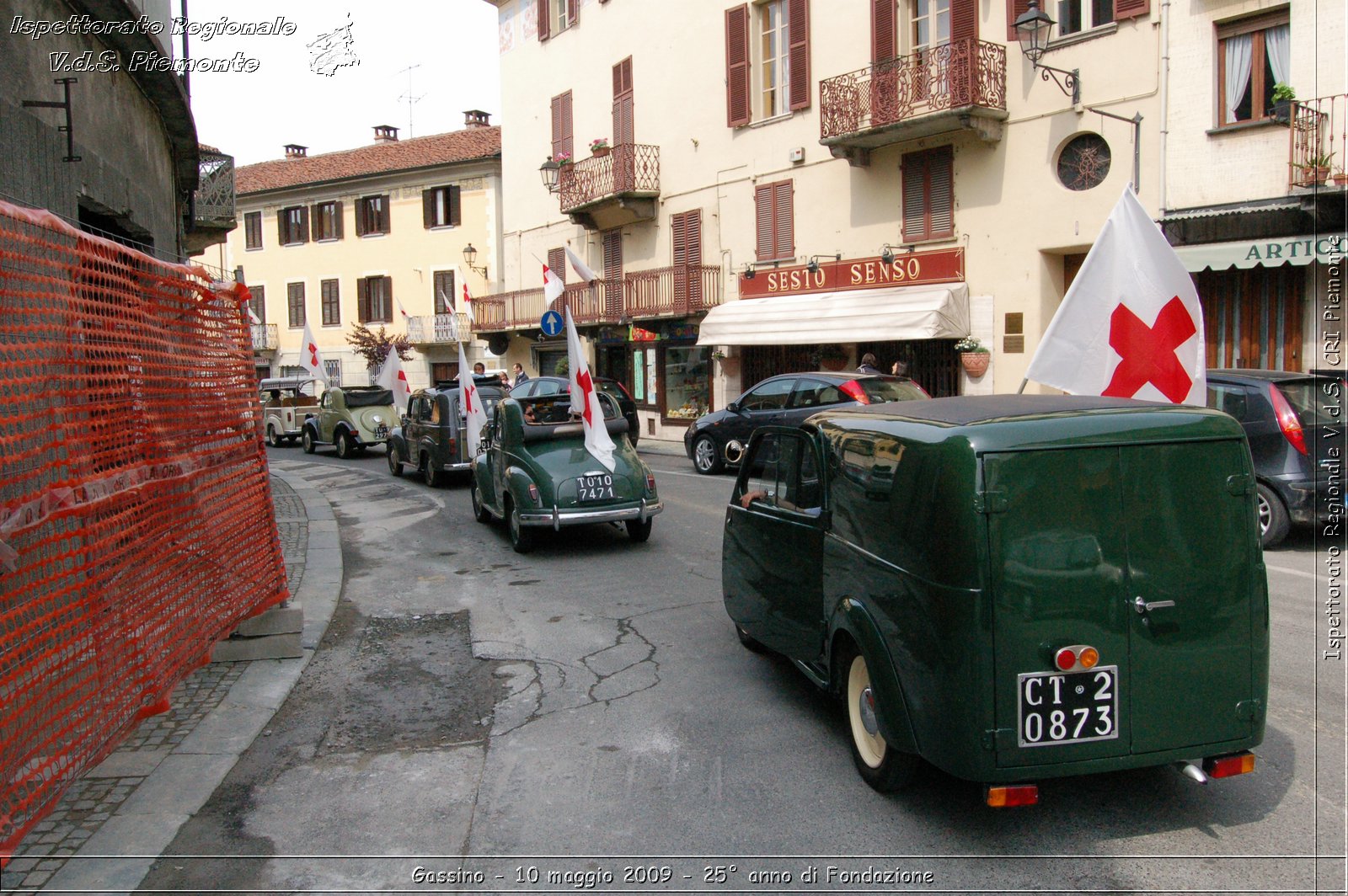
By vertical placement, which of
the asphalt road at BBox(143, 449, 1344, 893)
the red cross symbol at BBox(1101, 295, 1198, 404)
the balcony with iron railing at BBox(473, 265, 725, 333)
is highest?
the balcony with iron railing at BBox(473, 265, 725, 333)

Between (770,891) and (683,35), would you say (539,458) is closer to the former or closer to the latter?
(770,891)

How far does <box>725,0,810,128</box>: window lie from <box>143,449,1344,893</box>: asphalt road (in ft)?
56.3

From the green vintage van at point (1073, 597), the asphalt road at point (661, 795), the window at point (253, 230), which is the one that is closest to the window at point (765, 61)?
the asphalt road at point (661, 795)

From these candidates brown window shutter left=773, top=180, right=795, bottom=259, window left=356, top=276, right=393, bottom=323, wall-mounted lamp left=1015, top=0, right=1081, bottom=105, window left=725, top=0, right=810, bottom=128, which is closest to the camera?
wall-mounted lamp left=1015, top=0, right=1081, bottom=105

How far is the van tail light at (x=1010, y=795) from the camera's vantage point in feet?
12.2

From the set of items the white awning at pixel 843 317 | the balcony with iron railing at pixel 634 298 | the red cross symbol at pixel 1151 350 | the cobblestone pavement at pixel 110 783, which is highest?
the balcony with iron railing at pixel 634 298

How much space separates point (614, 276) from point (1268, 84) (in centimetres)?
1708

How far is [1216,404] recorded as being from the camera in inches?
380

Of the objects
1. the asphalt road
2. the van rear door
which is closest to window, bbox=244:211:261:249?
the asphalt road

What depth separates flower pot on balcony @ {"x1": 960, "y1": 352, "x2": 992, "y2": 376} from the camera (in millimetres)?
18109

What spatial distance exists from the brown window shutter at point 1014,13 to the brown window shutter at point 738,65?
6.89m

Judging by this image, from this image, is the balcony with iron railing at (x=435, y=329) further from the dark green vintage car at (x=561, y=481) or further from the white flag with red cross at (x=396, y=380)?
the dark green vintage car at (x=561, y=481)

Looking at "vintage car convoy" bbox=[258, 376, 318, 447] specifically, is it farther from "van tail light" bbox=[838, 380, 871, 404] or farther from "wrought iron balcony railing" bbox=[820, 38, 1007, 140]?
"van tail light" bbox=[838, 380, 871, 404]

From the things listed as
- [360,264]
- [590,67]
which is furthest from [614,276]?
[360,264]
